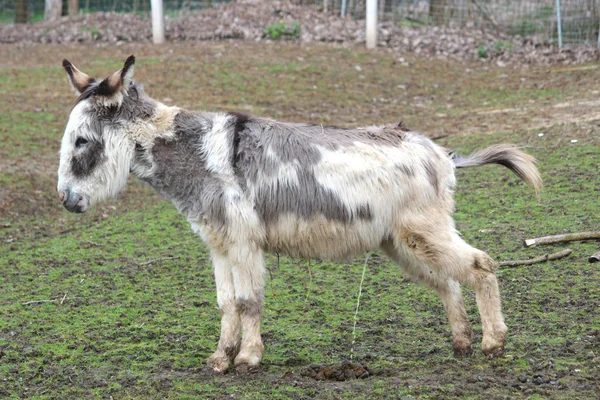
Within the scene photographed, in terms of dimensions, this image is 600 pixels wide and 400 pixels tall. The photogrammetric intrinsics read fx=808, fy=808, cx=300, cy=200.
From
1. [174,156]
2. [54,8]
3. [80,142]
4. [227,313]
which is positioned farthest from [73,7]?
[227,313]

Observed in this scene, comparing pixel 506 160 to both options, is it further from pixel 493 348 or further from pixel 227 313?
pixel 227 313

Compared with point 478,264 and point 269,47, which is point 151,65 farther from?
point 478,264

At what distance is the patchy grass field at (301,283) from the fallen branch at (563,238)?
→ 84 mm

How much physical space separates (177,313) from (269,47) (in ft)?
33.3

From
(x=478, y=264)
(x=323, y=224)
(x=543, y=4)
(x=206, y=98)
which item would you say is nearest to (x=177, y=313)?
(x=323, y=224)

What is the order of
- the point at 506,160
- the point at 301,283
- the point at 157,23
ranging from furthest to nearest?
the point at 157,23 → the point at 301,283 → the point at 506,160

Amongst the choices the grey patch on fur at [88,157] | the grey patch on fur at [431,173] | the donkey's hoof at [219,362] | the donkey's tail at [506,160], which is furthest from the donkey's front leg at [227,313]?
the donkey's tail at [506,160]

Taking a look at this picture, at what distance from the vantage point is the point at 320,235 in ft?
16.2

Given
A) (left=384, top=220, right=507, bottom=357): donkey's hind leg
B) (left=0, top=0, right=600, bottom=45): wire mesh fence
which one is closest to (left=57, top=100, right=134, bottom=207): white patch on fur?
(left=384, top=220, right=507, bottom=357): donkey's hind leg

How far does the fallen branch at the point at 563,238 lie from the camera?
21.8 ft

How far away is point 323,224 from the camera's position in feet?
16.1

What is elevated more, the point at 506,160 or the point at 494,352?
the point at 506,160

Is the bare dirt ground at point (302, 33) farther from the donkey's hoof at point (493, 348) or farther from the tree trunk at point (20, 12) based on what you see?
the donkey's hoof at point (493, 348)

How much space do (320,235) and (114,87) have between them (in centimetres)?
157
